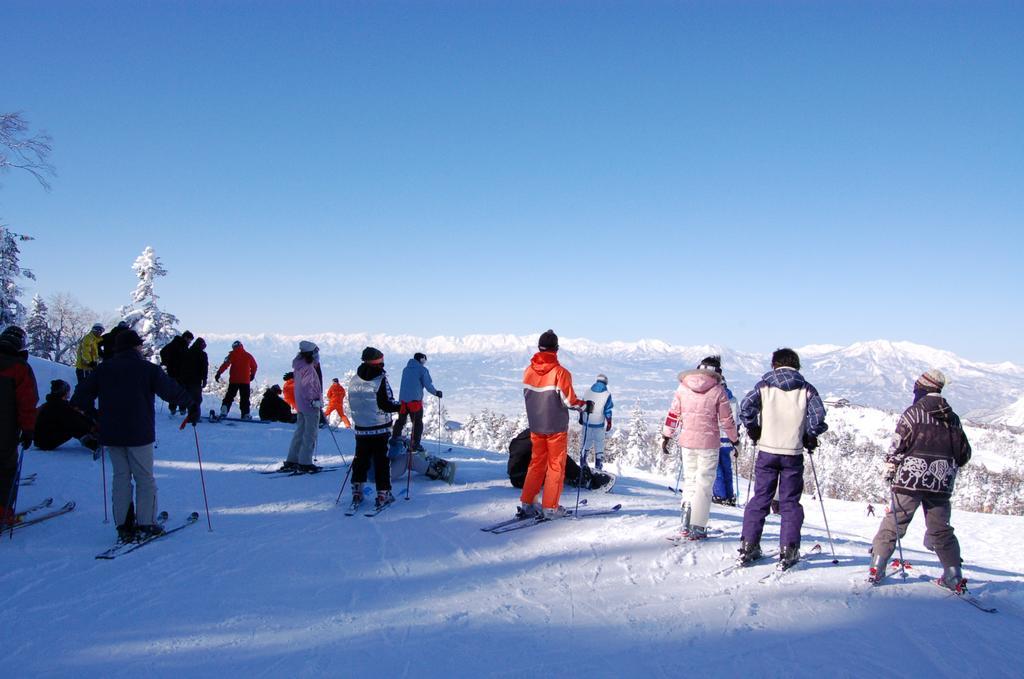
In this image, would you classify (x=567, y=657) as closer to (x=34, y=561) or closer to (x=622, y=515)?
(x=622, y=515)

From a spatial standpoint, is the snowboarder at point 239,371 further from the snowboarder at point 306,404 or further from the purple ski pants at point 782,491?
the purple ski pants at point 782,491

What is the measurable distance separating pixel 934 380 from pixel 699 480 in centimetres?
258

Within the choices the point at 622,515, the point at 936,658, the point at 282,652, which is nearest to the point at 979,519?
the point at 622,515

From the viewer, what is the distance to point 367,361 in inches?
299

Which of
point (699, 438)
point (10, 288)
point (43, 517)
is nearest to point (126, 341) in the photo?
point (43, 517)

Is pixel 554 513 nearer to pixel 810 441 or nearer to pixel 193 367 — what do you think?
pixel 810 441

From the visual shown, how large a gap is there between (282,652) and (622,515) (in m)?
4.88

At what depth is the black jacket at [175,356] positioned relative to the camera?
13656mm

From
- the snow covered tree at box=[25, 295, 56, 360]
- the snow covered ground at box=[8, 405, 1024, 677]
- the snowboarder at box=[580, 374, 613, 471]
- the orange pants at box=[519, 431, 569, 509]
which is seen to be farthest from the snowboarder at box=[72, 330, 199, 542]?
the snow covered tree at box=[25, 295, 56, 360]

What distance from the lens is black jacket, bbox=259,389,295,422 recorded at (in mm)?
16469

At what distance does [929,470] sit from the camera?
202 inches

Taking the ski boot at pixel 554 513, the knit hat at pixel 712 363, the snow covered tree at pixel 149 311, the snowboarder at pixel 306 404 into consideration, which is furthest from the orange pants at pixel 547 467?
the snow covered tree at pixel 149 311

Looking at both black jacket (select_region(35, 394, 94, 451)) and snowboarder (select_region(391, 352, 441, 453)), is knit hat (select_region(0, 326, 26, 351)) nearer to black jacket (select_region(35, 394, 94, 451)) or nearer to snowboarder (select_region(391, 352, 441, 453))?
black jacket (select_region(35, 394, 94, 451))

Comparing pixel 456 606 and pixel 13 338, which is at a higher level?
pixel 13 338
